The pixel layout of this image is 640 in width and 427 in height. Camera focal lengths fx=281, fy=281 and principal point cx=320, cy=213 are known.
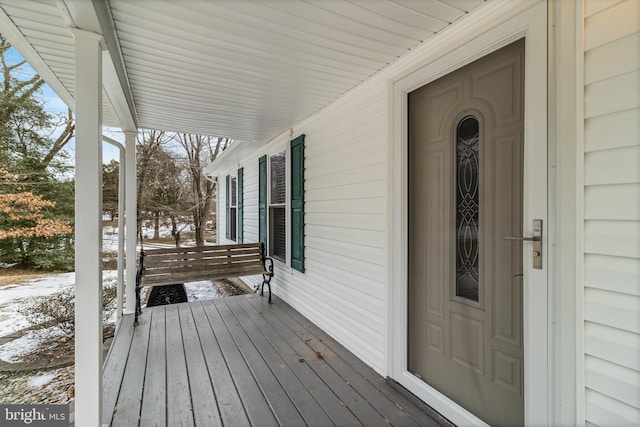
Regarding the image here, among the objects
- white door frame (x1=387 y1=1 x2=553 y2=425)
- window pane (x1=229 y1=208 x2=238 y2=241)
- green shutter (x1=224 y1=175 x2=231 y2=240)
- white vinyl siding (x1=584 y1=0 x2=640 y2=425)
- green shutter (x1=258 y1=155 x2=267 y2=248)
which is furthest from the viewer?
green shutter (x1=224 y1=175 x2=231 y2=240)

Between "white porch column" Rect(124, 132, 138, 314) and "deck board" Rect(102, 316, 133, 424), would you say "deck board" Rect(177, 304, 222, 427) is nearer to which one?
"deck board" Rect(102, 316, 133, 424)

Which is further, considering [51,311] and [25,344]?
[51,311]

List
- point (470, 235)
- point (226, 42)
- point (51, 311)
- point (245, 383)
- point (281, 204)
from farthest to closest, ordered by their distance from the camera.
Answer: point (281, 204) < point (51, 311) < point (245, 383) < point (226, 42) < point (470, 235)

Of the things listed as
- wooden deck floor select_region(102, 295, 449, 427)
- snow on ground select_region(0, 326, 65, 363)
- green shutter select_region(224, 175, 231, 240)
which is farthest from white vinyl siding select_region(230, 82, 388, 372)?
green shutter select_region(224, 175, 231, 240)

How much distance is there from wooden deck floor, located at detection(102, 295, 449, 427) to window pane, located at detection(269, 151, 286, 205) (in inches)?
80.7

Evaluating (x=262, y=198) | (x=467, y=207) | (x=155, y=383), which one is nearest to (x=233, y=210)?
(x=262, y=198)

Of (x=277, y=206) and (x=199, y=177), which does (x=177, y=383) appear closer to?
(x=277, y=206)

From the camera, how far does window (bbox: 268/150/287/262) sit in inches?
179

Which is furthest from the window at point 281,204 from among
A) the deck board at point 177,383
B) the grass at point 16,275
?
the grass at point 16,275

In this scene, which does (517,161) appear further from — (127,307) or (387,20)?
(127,307)

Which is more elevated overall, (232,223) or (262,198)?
(262,198)

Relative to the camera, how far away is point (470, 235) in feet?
5.63

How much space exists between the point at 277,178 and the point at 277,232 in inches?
36.0

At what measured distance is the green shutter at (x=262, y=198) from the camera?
5020 millimetres
